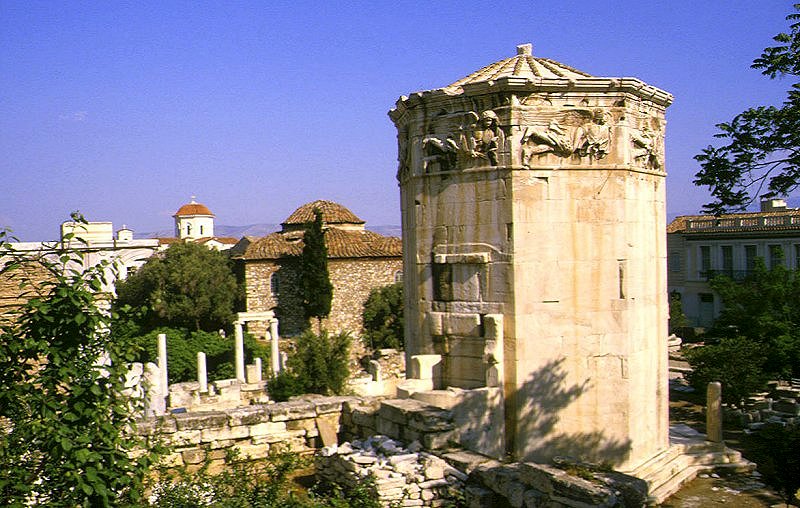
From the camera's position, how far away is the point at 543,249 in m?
9.00

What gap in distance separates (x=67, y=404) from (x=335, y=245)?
106 ft

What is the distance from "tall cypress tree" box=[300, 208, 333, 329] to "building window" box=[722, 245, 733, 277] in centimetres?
2224

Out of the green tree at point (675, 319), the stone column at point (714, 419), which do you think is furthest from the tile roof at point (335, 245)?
the stone column at point (714, 419)

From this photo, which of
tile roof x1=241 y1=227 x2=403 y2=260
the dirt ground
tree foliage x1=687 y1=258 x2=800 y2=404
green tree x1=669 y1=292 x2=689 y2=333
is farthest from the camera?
tile roof x1=241 y1=227 x2=403 y2=260

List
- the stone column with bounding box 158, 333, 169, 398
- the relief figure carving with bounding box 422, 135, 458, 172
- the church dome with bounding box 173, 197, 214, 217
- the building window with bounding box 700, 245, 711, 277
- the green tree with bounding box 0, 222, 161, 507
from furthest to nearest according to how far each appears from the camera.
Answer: the church dome with bounding box 173, 197, 214, 217, the building window with bounding box 700, 245, 711, 277, the stone column with bounding box 158, 333, 169, 398, the relief figure carving with bounding box 422, 135, 458, 172, the green tree with bounding box 0, 222, 161, 507

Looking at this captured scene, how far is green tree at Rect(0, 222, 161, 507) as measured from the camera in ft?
16.0

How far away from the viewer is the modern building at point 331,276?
3609 centimetres

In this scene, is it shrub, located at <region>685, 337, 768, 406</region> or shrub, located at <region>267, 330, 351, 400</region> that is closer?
shrub, located at <region>685, 337, 768, 406</region>

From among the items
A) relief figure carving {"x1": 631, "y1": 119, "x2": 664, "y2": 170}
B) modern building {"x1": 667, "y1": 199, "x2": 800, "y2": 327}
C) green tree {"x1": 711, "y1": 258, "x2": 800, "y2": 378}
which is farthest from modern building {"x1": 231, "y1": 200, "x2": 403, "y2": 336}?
relief figure carving {"x1": 631, "y1": 119, "x2": 664, "y2": 170}

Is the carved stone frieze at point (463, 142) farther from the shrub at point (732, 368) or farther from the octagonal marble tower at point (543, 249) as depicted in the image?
the shrub at point (732, 368)

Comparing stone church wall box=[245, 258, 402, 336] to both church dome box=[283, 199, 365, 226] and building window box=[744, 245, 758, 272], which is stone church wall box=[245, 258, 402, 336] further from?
building window box=[744, 245, 758, 272]

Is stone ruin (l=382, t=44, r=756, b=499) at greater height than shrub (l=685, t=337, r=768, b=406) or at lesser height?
greater

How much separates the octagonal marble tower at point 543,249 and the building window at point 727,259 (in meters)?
32.2

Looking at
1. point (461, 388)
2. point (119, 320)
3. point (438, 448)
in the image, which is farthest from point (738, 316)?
point (119, 320)
